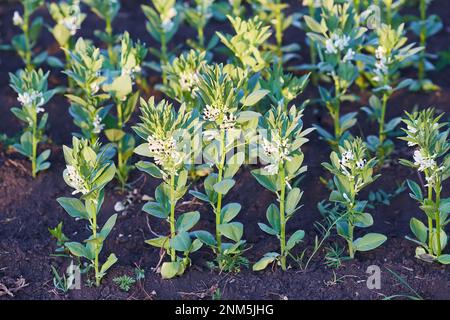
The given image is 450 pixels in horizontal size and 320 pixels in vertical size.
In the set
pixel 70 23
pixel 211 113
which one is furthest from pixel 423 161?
pixel 70 23

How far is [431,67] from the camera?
18.4 ft

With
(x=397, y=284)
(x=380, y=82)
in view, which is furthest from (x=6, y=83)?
(x=397, y=284)

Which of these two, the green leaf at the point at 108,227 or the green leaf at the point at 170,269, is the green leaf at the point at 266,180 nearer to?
the green leaf at the point at 170,269

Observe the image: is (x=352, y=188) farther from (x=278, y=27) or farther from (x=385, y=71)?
(x=278, y=27)

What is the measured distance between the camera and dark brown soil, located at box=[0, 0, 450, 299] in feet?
13.4

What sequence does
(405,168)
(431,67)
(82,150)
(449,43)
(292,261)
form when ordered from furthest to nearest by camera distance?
1. (449,43)
2. (431,67)
3. (405,168)
4. (292,261)
5. (82,150)

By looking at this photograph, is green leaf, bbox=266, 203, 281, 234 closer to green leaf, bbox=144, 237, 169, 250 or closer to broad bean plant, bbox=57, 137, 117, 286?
green leaf, bbox=144, 237, 169, 250

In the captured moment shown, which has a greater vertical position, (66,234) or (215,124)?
(215,124)

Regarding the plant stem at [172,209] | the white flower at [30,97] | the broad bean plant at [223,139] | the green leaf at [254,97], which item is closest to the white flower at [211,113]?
the broad bean plant at [223,139]

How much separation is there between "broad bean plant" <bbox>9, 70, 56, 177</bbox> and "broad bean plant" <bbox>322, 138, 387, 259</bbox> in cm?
159

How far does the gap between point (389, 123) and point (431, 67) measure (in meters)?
0.83

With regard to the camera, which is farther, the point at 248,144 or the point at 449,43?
the point at 449,43

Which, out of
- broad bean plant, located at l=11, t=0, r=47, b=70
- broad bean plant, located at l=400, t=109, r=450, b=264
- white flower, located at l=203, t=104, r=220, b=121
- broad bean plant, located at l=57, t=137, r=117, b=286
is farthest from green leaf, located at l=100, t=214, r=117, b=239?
broad bean plant, located at l=11, t=0, r=47, b=70

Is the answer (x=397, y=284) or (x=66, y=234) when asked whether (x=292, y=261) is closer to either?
(x=397, y=284)
